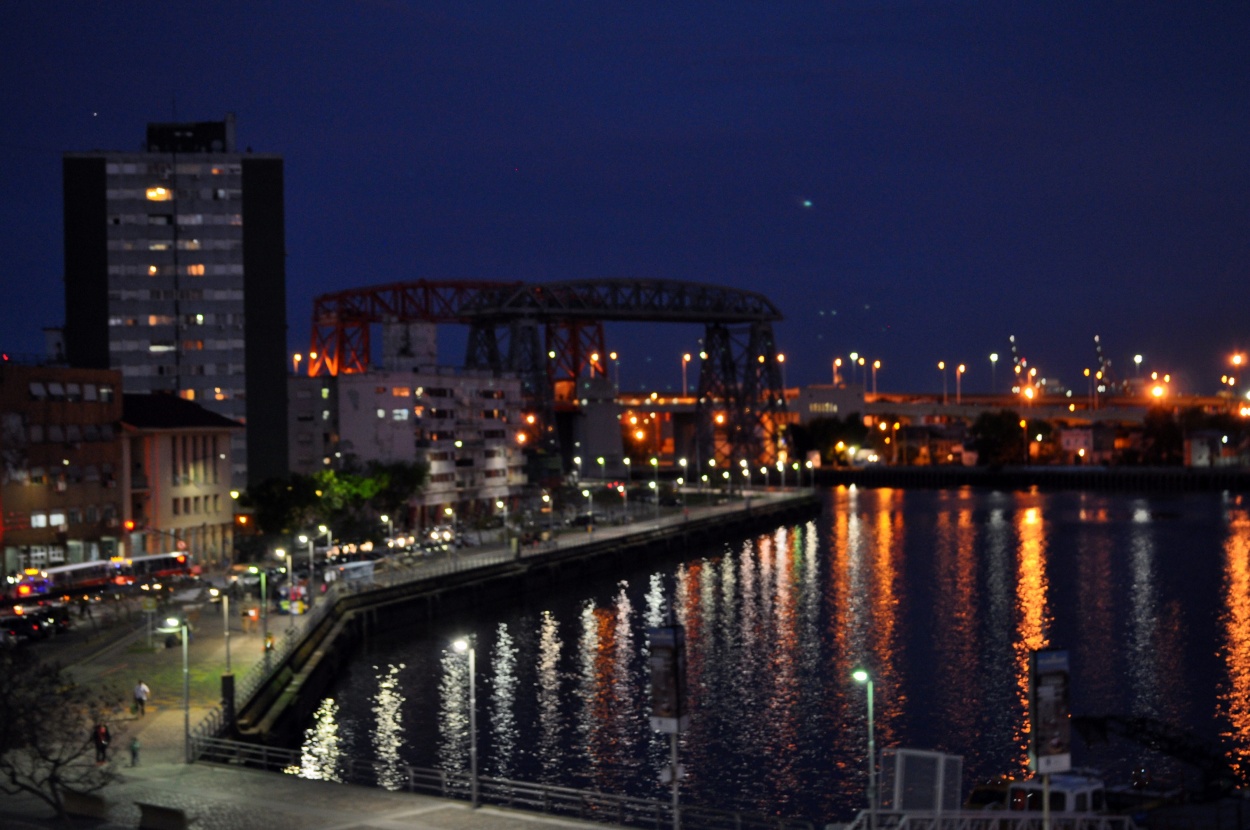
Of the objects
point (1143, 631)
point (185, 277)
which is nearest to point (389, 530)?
point (185, 277)

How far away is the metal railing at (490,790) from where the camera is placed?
14.7 m

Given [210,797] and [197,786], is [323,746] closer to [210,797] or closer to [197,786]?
[197,786]

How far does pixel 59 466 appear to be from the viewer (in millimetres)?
34188

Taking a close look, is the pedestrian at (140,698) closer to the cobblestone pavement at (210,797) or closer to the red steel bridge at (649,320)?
the cobblestone pavement at (210,797)

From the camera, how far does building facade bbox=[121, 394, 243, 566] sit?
37469 mm

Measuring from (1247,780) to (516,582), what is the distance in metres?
26.1

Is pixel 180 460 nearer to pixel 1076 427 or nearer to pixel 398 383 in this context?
pixel 398 383

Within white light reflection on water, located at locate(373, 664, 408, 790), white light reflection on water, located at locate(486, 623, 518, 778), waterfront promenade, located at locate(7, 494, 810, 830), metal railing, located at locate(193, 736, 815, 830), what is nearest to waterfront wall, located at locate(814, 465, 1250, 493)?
white light reflection on water, located at locate(486, 623, 518, 778)

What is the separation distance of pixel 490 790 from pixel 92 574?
16.6 metres

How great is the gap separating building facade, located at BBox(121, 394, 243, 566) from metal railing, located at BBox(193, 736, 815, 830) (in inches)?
766

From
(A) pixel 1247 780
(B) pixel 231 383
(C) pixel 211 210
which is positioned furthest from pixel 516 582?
(A) pixel 1247 780

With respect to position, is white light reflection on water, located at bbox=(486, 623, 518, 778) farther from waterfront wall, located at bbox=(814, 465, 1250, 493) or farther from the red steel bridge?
waterfront wall, located at bbox=(814, 465, 1250, 493)

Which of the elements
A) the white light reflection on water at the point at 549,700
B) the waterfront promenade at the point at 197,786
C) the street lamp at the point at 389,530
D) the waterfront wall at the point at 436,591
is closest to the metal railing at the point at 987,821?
the waterfront promenade at the point at 197,786

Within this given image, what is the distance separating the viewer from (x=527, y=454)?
68.2 m
